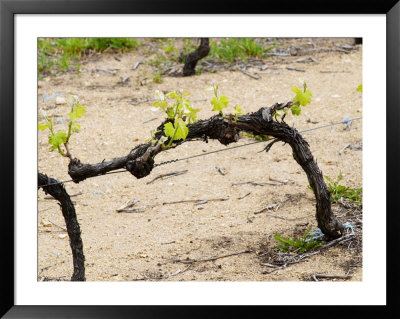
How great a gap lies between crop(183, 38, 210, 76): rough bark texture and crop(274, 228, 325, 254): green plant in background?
2.69 m

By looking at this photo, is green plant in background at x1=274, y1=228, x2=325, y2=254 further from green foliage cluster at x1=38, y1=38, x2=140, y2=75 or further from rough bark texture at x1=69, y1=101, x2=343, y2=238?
green foliage cluster at x1=38, y1=38, x2=140, y2=75

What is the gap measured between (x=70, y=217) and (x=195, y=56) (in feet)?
10.2

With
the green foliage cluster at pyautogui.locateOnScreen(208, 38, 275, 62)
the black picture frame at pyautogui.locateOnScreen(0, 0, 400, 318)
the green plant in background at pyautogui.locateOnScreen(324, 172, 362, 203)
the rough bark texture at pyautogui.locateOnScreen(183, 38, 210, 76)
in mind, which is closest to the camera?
the black picture frame at pyautogui.locateOnScreen(0, 0, 400, 318)

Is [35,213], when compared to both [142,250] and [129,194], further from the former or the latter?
[129,194]

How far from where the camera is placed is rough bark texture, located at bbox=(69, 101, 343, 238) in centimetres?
274

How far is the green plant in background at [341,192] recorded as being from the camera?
12.9 feet

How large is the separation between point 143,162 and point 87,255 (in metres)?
1.24

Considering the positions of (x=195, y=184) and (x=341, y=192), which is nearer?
(x=341, y=192)

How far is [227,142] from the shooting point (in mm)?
2836

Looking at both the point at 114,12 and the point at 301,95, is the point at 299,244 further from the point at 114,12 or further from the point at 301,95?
the point at 114,12

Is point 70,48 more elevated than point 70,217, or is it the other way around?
point 70,48

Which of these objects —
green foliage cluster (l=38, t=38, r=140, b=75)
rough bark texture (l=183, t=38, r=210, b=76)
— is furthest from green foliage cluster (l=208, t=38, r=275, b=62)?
green foliage cluster (l=38, t=38, r=140, b=75)

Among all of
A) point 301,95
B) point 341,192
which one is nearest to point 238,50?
point 341,192

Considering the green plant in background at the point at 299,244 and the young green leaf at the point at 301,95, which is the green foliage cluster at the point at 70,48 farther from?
the young green leaf at the point at 301,95
